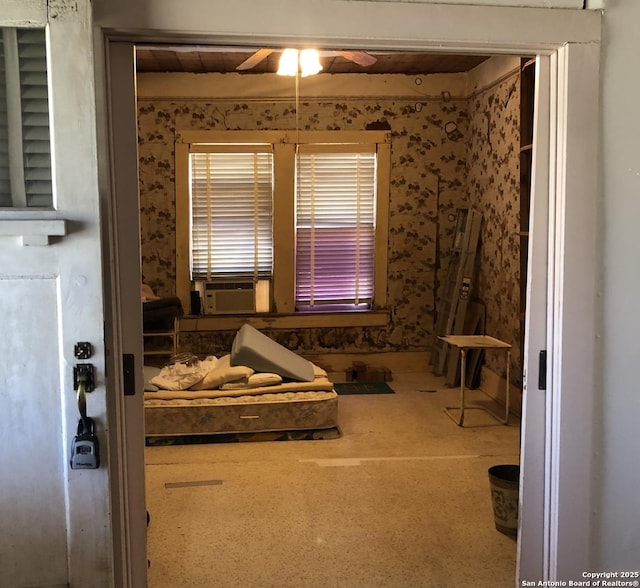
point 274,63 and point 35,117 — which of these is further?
point 274,63

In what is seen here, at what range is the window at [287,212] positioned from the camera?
250 inches

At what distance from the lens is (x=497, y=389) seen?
18.6 feet

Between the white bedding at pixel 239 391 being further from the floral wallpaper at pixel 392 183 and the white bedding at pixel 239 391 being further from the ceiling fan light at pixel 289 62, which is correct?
the ceiling fan light at pixel 289 62

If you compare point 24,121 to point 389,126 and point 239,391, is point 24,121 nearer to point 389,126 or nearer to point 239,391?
point 239,391

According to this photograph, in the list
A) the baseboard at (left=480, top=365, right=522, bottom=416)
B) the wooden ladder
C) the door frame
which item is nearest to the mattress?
the baseboard at (left=480, top=365, right=522, bottom=416)

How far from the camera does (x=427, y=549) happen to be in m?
3.09

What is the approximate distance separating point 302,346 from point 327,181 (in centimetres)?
165

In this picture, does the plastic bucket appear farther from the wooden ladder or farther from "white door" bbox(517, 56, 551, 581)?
the wooden ladder

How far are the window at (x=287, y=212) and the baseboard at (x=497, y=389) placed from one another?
1.32 meters

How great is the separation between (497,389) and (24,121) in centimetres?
474

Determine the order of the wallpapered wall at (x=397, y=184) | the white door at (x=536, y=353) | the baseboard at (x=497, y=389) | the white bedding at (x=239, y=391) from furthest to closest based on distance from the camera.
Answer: the wallpapered wall at (x=397, y=184)
the baseboard at (x=497, y=389)
the white bedding at (x=239, y=391)
the white door at (x=536, y=353)

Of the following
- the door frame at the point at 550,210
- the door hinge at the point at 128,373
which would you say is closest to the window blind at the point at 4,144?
the door frame at the point at 550,210

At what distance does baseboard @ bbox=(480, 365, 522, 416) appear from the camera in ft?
17.3

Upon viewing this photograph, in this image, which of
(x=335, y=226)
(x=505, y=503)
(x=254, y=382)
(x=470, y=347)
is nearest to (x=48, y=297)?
(x=505, y=503)
